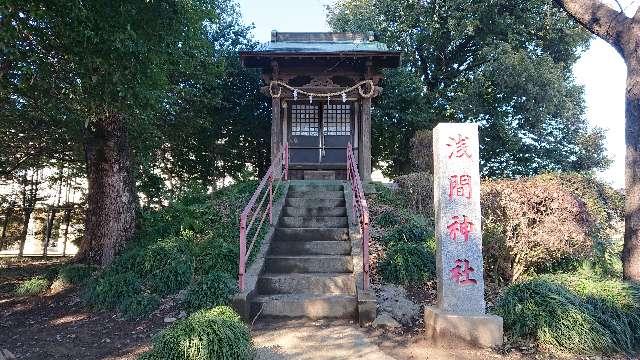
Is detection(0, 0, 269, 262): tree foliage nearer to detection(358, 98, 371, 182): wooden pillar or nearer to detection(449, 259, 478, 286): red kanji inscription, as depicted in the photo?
detection(358, 98, 371, 182): wooden pillar

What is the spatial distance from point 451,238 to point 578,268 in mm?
3229

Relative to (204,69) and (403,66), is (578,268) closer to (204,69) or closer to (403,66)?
(204,69)

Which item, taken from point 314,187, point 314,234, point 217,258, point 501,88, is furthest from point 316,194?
point 501,88

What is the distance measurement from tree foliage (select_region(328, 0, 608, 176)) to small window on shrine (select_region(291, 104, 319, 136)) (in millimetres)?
3226

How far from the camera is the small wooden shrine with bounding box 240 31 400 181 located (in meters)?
12.0

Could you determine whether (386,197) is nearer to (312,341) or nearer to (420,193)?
(420,193)

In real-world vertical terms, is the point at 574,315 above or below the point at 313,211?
below

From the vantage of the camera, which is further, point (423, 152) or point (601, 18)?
point (423, 152)

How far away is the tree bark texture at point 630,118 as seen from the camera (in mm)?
6465

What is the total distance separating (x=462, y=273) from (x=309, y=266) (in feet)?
8.20

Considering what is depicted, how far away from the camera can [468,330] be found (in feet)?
16.0

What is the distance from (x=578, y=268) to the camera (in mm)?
6992

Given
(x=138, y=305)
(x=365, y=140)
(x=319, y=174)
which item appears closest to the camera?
(x=138, y=305)

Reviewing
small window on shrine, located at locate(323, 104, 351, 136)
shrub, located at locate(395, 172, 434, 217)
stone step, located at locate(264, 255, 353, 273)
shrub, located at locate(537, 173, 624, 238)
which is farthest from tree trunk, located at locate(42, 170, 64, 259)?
shrub, located at locate(537, 173, 624, 238)
